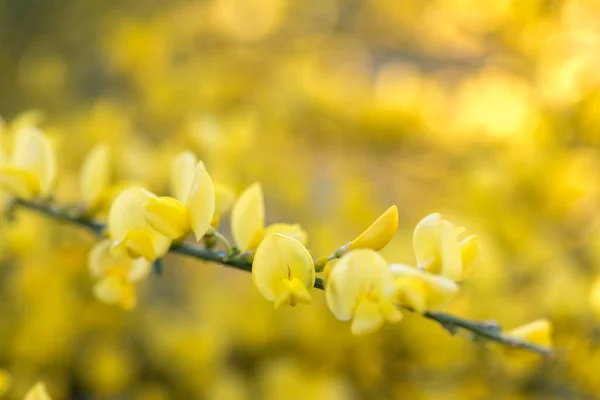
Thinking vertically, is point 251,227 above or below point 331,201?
above

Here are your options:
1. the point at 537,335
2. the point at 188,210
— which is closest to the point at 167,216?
the point at 188,210

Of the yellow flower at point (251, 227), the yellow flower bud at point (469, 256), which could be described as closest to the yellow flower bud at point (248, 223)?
the yellow flower at point (251, 227)

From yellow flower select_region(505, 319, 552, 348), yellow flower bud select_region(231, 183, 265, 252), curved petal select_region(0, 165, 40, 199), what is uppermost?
yellow flower bud select_region(231, 183, 265, 252)

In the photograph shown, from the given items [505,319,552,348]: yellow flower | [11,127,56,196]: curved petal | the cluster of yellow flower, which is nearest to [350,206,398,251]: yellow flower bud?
the cluster of yellow flower

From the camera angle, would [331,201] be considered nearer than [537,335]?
No

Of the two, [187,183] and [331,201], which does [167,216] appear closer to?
[187,183]

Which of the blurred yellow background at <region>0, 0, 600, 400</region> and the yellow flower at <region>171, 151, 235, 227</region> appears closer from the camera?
the yellow flower at <region>171, 151, 235, 227</region>

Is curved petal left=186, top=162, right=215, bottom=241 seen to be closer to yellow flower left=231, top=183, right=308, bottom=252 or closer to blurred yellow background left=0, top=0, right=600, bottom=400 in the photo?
yellow flower left=231, top=183, right=308, bottom=252
